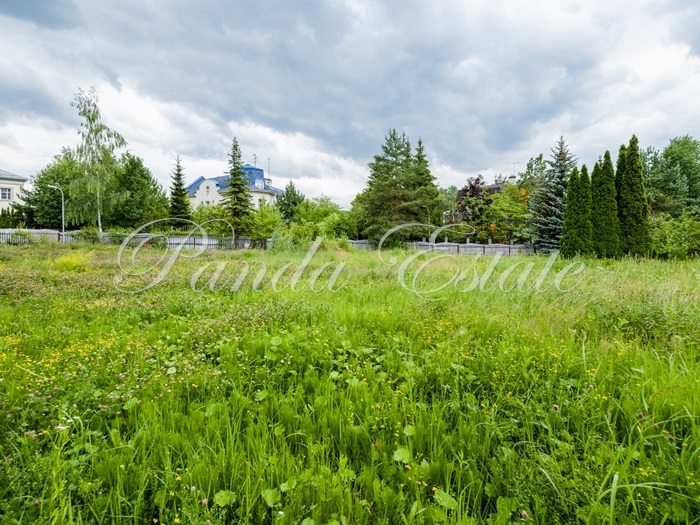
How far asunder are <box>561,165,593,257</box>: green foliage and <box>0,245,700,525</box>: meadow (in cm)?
1146

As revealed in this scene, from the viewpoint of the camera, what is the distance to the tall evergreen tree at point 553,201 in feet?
58.2

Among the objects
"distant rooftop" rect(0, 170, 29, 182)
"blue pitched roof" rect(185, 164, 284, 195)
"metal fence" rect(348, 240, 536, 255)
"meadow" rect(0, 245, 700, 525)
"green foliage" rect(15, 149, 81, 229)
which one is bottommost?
"meadow" rect(0, 245, 700, 525)

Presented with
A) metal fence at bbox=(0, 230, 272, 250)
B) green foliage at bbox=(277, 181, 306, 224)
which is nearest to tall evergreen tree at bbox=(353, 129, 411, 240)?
metal fence at bbox=(0, 230, 272, 250)

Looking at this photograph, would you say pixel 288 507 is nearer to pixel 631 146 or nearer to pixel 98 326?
pixel 98 326

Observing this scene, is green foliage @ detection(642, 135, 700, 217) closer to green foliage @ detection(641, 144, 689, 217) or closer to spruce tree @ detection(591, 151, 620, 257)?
green foliage @ detection(641, 144, 689, 217)

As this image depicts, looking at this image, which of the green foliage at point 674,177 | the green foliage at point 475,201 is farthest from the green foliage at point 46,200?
the green foliage at point 674,177

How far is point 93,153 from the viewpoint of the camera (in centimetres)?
2286

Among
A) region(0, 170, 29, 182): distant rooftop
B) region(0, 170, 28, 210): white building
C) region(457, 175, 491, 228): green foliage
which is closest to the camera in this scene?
region(457, 175, 491, 228): green foliage

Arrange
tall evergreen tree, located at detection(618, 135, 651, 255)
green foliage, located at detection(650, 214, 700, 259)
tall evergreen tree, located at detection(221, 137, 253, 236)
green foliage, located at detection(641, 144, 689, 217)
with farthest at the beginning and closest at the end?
1. green foliage, located at detection(641, 144, 689, 217)
2. tall evergreen tree, located at detection(221, 137, 253, 236)
3. tall evergreen tree, located at detection(618, 135, 651, 255)
4. green foliage, located at detection(650, 214, 700, 259)

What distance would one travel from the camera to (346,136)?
2633 centimetres

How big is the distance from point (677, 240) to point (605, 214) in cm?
268

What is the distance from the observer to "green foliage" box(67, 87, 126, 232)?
2244 centimetres

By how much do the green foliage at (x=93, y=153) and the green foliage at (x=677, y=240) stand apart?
109 feet

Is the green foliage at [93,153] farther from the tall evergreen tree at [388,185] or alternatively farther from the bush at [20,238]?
the tall evergreen tree at [388,185]
